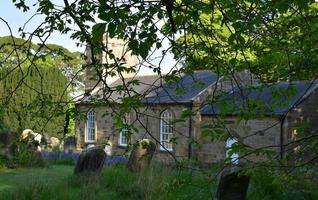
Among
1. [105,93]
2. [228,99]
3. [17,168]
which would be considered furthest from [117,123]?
[17,168]

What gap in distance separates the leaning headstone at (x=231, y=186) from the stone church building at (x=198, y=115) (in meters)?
0.60

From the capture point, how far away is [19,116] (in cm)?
512

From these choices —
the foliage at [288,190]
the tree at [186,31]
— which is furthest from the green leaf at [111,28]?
the foliage at [288,190]

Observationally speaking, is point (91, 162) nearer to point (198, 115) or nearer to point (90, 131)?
point (198, 115)

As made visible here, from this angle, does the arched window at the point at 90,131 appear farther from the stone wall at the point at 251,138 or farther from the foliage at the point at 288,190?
the foliage at the point at 288,190

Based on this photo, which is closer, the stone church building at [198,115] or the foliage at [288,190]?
the stone church building at [198,115]

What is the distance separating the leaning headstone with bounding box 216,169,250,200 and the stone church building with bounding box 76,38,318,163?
1.98 feet

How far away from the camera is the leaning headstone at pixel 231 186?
26.4 feet

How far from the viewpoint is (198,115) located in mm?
23172

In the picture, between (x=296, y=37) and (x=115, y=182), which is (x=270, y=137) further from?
(x=296, y=37)

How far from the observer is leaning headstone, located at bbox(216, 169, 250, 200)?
805cm

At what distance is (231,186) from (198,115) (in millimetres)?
15053

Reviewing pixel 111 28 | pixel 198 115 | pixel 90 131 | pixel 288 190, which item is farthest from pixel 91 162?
pixel 90 131

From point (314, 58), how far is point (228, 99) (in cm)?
182
